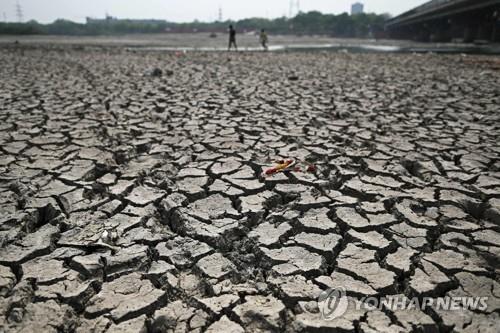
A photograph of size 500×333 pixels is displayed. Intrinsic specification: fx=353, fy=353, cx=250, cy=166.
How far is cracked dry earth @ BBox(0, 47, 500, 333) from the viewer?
150 cm

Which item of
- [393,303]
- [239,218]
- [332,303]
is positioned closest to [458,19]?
[239,218]

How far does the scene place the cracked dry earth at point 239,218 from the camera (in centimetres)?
150

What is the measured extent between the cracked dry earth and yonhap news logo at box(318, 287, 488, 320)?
3cm

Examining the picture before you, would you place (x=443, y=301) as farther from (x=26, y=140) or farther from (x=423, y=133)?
(x=26, y=140)

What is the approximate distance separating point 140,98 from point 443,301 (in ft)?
16.5

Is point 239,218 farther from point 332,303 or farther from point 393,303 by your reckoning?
point 393,303

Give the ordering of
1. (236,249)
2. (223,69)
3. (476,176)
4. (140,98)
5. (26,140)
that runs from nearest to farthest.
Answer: (236,249) < (476,176) < (26,140) < (140,98) < (223,69)

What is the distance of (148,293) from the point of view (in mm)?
1583

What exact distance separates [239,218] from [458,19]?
35170mm

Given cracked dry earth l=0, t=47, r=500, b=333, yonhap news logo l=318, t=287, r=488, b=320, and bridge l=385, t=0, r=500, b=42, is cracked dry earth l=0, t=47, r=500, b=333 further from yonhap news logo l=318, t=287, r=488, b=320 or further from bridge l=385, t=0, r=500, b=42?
bridge l=385, t=0, r=500, b=42

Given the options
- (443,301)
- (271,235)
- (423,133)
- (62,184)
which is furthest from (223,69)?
(443,301)

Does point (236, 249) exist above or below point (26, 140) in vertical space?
below

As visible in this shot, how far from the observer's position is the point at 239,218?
219 centimetres

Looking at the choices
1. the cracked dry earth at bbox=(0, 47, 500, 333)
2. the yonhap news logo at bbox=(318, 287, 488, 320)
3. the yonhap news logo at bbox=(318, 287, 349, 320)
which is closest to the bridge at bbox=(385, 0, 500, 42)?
the cracked dry earth at bbox=(0, 47, 500, 333)
